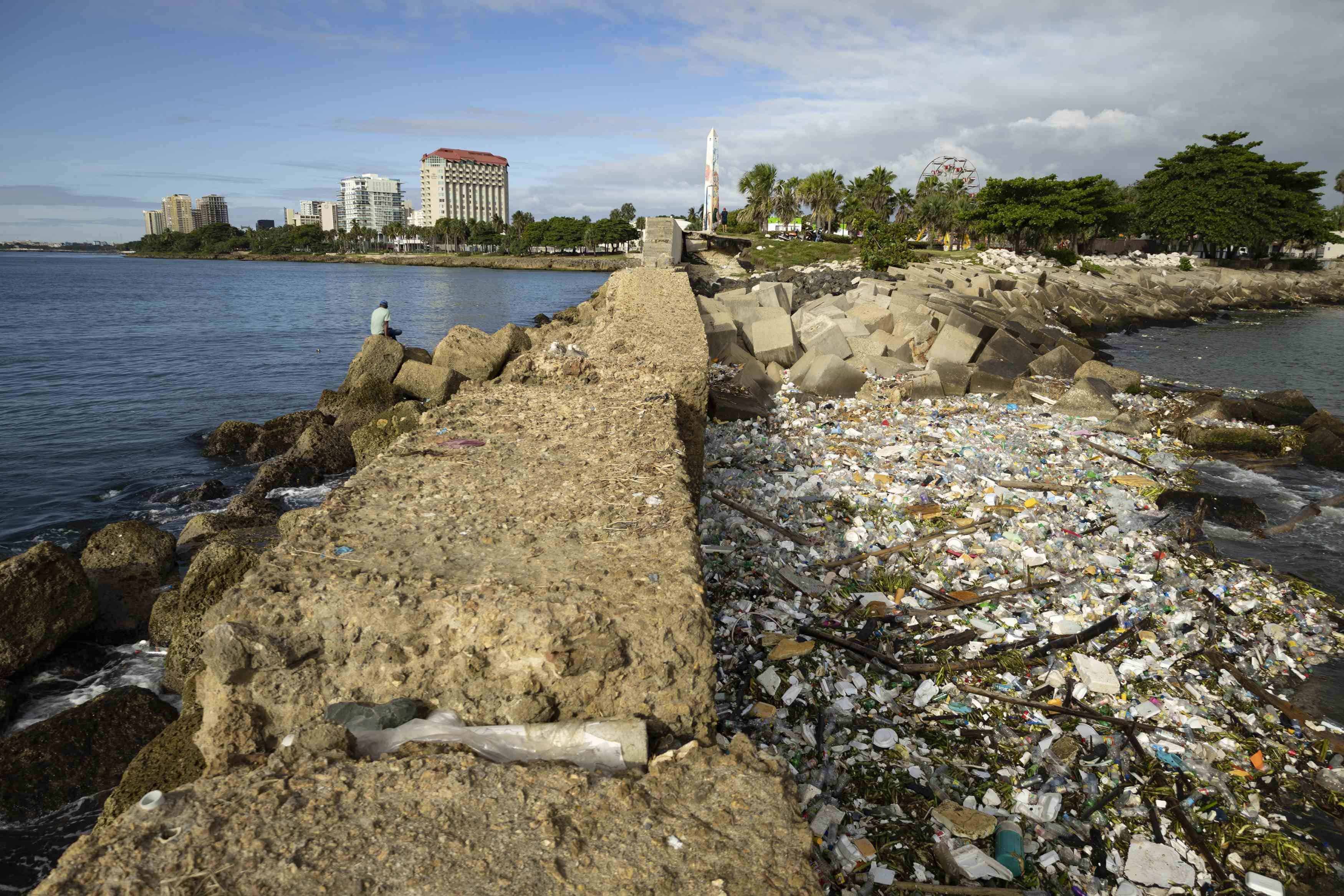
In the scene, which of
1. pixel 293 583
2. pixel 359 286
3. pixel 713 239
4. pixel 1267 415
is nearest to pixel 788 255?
pixel 713 239

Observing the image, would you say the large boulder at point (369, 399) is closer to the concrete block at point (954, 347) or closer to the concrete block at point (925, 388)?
the concrete block at point (925, 388)

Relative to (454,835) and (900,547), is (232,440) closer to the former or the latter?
(900,547)

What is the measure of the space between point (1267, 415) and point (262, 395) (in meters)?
16.0

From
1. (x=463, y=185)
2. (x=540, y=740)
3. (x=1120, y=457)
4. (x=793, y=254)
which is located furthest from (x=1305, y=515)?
(x=463, y=185)

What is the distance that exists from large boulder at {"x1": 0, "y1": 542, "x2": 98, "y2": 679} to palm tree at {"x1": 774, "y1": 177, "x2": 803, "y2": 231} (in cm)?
5251

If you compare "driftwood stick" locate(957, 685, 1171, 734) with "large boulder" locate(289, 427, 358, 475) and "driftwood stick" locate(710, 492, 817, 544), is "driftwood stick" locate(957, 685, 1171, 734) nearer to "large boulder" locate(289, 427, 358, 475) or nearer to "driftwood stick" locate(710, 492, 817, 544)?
"driftwood stick" locate(710, 492, 817, 544)

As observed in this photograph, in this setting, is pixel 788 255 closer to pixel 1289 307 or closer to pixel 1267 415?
pixel 1289 307

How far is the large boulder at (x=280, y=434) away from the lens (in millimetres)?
9859

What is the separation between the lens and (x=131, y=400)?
1355cm

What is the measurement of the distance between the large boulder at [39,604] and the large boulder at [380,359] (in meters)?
5.64

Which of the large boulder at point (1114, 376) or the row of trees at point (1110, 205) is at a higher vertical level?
the row of trees at point (1110, 205)

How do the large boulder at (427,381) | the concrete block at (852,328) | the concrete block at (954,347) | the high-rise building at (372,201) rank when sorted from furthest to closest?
the high-rise building at (372,201)
the concrete block at (852,328)
the concrete block at (954,347)
the large boulder at (427,381)

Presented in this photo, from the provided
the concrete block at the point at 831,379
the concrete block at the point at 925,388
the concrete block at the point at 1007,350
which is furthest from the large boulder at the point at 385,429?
the concrete block at the point at 1007,350

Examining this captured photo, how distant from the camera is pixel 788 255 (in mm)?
34250
